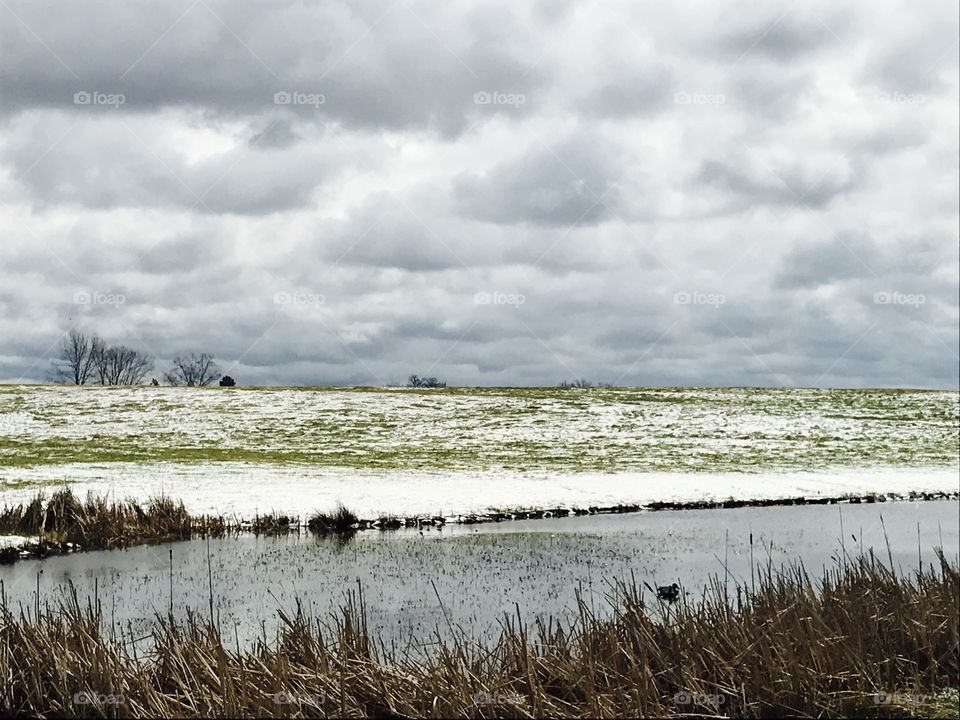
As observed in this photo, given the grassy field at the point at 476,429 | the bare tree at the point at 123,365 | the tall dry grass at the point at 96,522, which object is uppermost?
the bare tree at the point at 123,365

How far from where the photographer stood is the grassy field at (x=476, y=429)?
48031mm

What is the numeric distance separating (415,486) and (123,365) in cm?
3503

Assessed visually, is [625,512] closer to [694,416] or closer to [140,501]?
[140,501]

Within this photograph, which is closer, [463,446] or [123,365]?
[463,446]

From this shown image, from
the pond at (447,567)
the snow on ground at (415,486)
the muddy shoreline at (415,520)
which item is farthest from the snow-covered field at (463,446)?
the pond at (447,567)

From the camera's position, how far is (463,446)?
55.3 metres

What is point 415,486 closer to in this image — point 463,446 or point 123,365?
point 463,446

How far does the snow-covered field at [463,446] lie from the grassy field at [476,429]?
0.18m

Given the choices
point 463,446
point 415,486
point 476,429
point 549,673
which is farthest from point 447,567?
point 476,429

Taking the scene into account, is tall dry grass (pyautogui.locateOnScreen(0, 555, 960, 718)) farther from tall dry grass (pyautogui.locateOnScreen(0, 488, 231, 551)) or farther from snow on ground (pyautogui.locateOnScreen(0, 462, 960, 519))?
snow on ground (pyautogui.locateOnScreen(0, 462, 960, 519))

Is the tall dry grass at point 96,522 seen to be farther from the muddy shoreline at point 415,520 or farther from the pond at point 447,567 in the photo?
the pond at point 447,567

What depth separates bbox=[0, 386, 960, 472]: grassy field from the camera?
48.0 m

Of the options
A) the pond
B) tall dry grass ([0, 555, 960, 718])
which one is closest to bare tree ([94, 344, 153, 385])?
the pond

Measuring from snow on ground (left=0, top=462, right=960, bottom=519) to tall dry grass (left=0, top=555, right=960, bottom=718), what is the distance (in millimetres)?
18826
